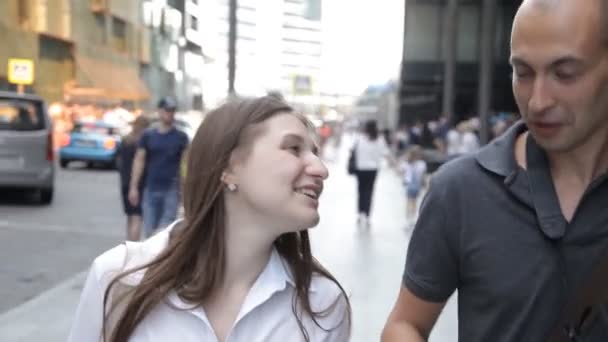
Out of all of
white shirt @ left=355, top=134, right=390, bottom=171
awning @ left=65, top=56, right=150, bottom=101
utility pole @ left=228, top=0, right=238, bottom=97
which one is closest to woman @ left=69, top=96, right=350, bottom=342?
utility pole @ left=228, top=0, right=238, bottom=97

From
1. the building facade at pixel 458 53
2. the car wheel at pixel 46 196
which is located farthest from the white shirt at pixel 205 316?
the building facade at pixel 458 53

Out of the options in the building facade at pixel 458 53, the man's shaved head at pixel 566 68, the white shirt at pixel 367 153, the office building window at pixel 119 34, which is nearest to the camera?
the man's shaved head at pixel 566 68

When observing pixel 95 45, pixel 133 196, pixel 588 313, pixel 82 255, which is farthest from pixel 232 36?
pixel 95 45

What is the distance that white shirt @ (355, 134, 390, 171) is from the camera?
527 inches

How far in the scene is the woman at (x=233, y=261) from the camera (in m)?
1.93

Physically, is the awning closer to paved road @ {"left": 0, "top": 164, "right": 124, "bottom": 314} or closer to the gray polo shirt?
paved road @ {"left": 0, "top": 164, "right": 124, "bottom": 314}

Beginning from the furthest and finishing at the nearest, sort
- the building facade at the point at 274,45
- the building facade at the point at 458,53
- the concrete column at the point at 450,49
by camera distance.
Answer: the building facade at the point at 274,45 < the building facade at the point at 458,53 < the concrete column at the point at 450,49

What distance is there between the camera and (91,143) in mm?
22859

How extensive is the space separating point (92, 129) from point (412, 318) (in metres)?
21.9

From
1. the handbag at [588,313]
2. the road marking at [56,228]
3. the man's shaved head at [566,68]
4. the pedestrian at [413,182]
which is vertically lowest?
the road marking at [56,228]

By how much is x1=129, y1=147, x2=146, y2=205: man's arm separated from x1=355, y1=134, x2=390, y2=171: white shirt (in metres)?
5.52

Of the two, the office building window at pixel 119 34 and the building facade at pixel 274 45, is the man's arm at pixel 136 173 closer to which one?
the office building window at pixel 119 34

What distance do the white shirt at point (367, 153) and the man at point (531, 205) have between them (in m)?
11.5

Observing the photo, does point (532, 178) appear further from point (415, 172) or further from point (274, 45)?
point (274, 45)
